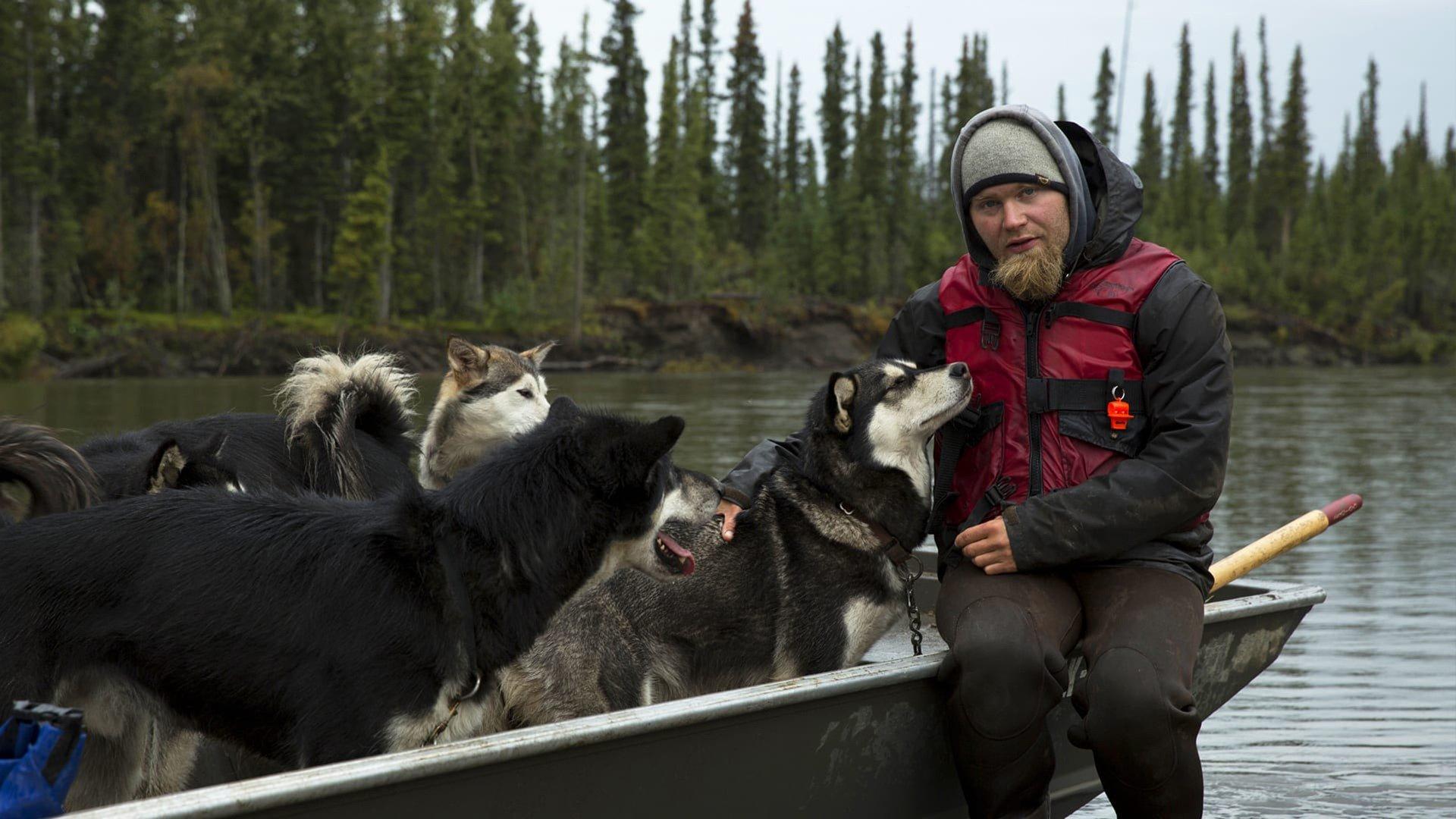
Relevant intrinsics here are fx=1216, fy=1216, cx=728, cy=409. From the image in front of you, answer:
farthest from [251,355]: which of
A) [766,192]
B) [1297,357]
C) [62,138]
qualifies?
[1297,357]

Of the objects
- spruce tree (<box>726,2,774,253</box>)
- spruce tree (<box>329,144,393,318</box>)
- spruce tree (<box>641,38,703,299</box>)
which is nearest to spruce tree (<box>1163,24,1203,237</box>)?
spruce tree (<box>726,2,774,253</box>)

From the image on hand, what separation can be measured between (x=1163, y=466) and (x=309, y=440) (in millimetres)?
3527

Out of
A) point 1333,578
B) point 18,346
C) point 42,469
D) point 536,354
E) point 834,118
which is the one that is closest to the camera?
point 42,469

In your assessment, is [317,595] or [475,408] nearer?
[317,595]

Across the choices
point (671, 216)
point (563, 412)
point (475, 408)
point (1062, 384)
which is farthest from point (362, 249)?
point (1062, 384)

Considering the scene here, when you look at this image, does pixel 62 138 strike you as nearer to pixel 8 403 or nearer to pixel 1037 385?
pixel 8 403

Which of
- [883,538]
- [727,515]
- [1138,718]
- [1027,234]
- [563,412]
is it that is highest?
[1027,234]

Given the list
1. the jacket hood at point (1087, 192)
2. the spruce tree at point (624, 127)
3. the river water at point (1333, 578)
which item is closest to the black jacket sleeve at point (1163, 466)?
the jacket hood at point (1087, 192)

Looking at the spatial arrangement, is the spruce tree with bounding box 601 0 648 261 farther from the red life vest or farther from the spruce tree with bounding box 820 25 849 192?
the red life vest

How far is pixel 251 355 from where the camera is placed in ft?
155

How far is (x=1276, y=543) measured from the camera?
5.40 metres

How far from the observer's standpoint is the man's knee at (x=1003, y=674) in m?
3.86

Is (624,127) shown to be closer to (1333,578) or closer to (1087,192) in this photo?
(1333,578)

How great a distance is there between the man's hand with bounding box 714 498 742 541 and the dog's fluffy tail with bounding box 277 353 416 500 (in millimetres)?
1719
